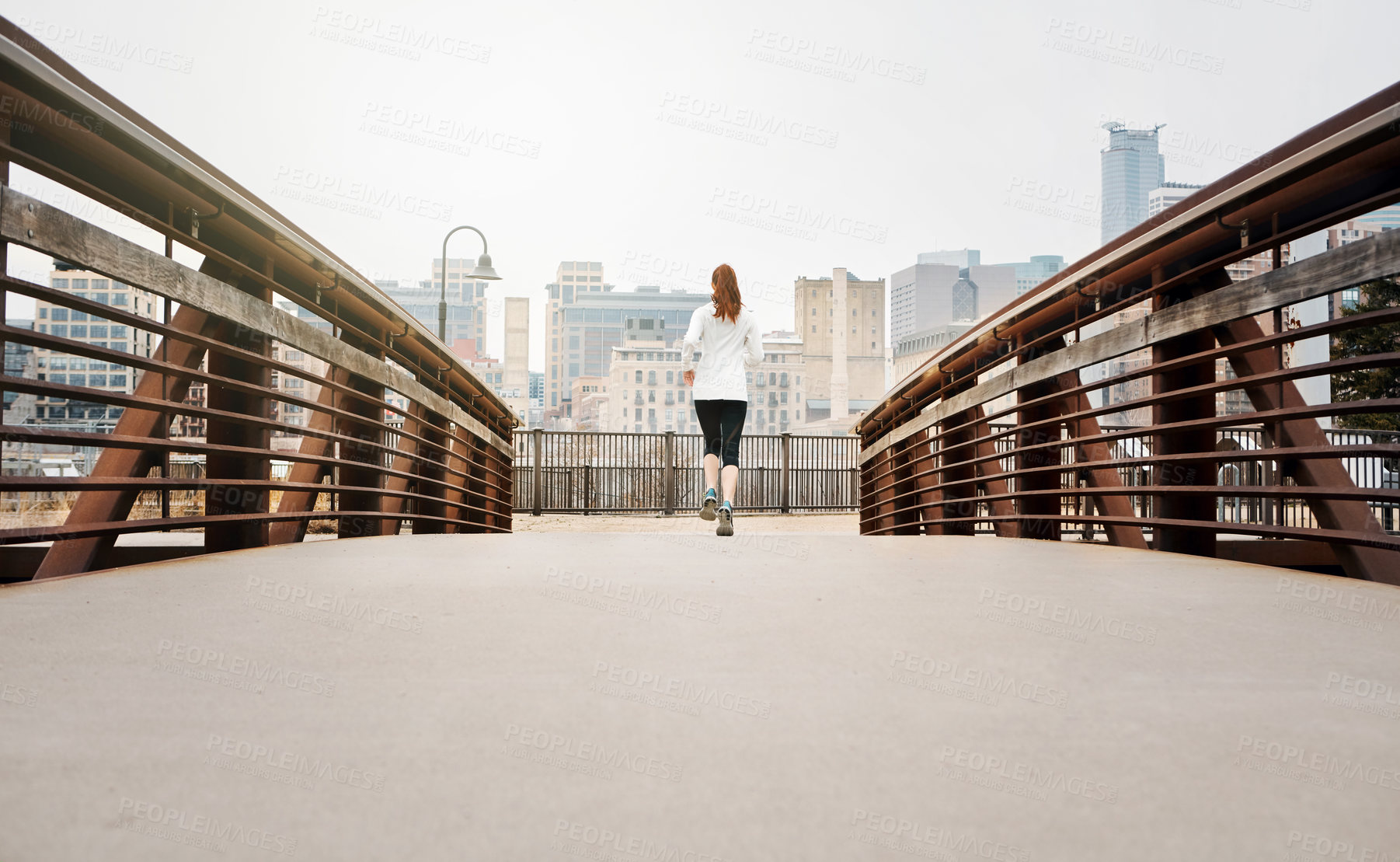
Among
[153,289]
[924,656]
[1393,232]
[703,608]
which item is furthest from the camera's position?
[153,289]

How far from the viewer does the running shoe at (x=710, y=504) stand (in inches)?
267

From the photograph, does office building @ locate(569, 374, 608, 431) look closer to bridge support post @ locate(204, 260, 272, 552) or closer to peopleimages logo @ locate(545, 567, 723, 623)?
bridge support post @ locate(204, 260, 272, 552)

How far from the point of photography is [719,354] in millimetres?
7004

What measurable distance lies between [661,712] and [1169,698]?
3.35ft

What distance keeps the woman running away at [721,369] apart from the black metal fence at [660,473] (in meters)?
9.32

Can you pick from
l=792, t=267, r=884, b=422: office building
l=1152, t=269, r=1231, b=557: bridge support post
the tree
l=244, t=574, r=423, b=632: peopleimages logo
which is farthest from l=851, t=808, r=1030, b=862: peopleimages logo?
l=792, t=267, r=884, b=422: office building

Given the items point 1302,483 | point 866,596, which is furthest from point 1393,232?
point 866,596

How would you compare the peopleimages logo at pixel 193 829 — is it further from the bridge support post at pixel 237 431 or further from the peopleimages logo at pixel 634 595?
the bridge support post at pixel 237 431

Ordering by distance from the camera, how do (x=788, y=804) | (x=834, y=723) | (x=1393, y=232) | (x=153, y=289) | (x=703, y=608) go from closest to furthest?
(x=788, y=804)
(x=834, y=723)
(x=703, y=608)
(x=1393, y=232)
(x=153, y=289)

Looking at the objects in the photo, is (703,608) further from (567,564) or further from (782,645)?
(567,564)

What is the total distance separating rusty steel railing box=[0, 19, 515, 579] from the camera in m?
2.83

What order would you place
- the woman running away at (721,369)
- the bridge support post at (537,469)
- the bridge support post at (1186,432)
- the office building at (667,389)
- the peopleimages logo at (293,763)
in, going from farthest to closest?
the office building at (667,389)
the bridge support post at (537,469)
the woman running away at (721,369)
the bridge support post at (1186,432)
the peopleimages logo at (293,763)

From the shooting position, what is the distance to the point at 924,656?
212 centimetres

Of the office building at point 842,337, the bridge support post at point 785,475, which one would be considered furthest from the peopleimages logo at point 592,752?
the office building at point 842,337
